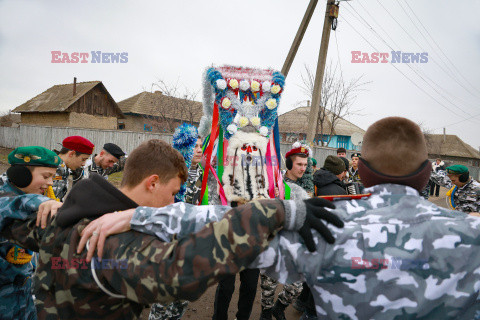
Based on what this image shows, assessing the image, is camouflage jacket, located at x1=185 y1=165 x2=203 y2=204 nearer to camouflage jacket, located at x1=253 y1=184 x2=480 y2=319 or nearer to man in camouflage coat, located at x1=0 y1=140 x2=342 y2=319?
man in camouflage coat, located at x1=0 y1=140 x2=342 y2=319

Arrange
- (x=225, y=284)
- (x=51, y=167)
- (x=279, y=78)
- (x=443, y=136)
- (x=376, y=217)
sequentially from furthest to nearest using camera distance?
(x=443, y=136) < (x=279, y=78) < (x=225, y=284) < (x=51, y=167) < (x=376, y=217)

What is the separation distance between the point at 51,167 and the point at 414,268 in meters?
2.71

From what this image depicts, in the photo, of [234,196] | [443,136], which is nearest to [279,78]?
[234,196]

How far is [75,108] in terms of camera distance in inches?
1080

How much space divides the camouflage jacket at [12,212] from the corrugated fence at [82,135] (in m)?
12.6

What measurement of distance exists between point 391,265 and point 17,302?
2674mm

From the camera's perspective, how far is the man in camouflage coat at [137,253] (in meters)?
1.10

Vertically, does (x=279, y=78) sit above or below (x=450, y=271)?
above

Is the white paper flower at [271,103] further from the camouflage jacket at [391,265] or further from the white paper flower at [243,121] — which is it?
the camouflage jacket at [391,265]

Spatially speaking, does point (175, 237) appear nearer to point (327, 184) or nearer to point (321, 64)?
point (327, 184)

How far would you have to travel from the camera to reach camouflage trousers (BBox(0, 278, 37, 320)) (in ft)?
7.45

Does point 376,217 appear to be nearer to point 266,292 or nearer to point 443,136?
point 266,292

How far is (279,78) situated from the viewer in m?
3.59

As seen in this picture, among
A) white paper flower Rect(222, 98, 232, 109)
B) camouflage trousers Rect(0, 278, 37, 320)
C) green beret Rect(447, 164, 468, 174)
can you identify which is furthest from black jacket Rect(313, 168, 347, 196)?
camouflage trousers Rect(0, 278, 37, 320)
